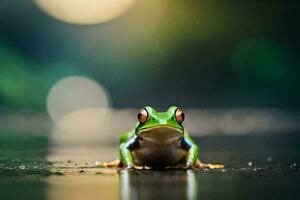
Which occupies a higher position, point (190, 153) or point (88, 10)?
point (88, 10)

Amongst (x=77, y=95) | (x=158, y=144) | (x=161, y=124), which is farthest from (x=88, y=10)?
(x=161, y=124)

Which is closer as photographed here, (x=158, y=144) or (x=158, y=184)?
(x=158, y=184)

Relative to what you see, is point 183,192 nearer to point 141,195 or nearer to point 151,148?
point 141,195

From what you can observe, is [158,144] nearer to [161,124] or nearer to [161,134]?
[161,134]

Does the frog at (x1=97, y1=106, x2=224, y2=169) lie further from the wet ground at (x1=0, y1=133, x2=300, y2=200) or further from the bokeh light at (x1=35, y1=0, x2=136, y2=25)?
the bokeh light at (x1=35, y1=0, x2=136, y2=25)

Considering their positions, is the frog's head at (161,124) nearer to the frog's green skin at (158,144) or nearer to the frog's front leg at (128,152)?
the frog's green skin at (158,144)

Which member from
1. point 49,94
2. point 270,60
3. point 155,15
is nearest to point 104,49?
point 155,15

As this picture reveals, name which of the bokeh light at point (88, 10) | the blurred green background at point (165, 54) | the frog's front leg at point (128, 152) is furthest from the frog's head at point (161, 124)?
the bokeh light at point (88, 10)
